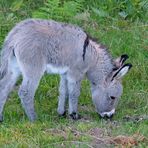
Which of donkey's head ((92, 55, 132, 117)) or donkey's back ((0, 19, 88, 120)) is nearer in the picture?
donkey's back ((0, 19, 88, 120))

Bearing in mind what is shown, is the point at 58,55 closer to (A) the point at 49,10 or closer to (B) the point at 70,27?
(B) the point at 70,27

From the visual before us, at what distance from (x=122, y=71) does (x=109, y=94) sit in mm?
405

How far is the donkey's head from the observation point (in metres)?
8.93

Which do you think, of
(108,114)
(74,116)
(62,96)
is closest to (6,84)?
(62,96)

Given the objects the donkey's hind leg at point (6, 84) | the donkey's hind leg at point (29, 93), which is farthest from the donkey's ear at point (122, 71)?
the donkey's hind leg at point (6, 84)

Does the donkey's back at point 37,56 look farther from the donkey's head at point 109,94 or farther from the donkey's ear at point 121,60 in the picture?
Result: the donkey's ear at point 121,60

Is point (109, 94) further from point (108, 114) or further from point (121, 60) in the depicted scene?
point (121, 60)

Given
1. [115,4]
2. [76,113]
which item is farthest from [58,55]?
[115,4]

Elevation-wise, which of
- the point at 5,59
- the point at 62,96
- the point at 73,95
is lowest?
the point at 62,96

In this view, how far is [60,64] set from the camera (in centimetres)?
863

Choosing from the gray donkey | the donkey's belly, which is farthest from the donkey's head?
the donkey's belly

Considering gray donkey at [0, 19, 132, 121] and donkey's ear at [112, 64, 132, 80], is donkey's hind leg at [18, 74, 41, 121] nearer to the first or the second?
gray donkey at [0, 19, 132, 121]

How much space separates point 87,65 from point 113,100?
1.96 ft

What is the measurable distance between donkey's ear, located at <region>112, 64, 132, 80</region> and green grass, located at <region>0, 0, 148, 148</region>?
53 centimetres
